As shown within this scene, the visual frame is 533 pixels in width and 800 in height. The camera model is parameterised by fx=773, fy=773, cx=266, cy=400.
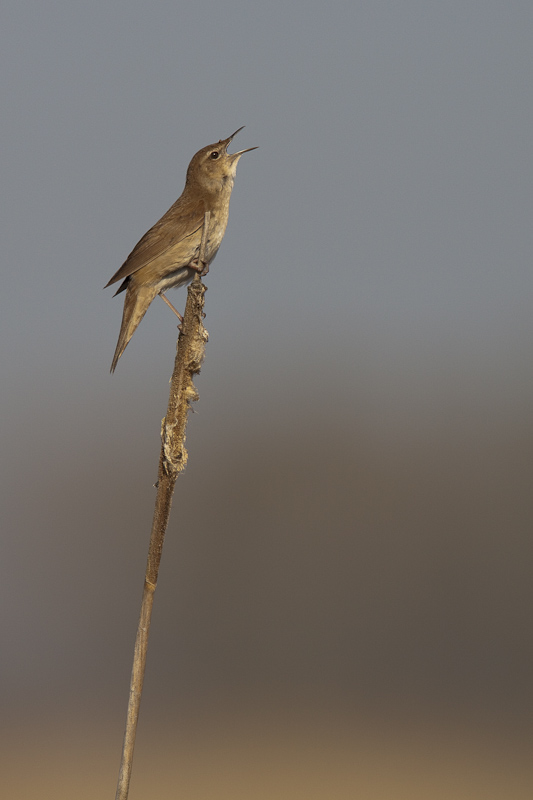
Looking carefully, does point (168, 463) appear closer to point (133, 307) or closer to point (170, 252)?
point (133, 307)

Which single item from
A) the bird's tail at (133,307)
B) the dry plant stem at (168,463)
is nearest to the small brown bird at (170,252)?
the bird's tail at (133,307)

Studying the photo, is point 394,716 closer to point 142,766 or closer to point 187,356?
point 142,766

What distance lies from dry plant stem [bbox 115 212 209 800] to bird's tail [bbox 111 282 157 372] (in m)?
1.64

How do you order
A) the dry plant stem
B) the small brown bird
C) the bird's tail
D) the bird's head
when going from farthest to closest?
the bird's head, the small brown bird, the bird's tail, the dry plant stem

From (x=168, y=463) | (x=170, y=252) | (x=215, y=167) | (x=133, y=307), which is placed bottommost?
(x=168, y=463)

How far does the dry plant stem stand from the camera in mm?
2072

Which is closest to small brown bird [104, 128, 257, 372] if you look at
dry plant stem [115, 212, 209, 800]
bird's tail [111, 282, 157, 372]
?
bird's tail [111, 282, 157, 372]

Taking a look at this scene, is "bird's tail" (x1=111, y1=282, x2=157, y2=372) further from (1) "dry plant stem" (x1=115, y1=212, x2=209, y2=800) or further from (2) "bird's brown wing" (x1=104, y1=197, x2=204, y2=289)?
(1) "dry plant stem" (x1=115, y1=212, x2=209, y2=800)

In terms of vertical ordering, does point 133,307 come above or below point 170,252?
below

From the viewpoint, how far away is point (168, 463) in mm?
2334

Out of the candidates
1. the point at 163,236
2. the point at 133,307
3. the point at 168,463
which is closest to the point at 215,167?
the point at 163,236

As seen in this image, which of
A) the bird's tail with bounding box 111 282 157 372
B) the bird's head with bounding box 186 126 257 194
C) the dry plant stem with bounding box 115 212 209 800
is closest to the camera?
the dry plant stem with bounding box 115 212 209 800

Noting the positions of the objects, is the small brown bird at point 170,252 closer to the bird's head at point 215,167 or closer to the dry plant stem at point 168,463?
the bird's head at point 215,167

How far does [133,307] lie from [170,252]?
1.47 feet
